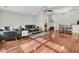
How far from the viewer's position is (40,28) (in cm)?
207

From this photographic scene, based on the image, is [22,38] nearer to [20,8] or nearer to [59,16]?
[20,8]

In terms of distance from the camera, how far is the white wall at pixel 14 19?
78.3 inches

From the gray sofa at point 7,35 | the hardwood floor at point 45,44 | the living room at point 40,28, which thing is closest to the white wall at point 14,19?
the living room at point 40,28

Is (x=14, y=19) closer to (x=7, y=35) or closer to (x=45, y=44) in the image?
(x=7, y=35)

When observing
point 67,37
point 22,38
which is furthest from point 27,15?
point 67,37

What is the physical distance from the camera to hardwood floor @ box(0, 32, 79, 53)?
1995mm

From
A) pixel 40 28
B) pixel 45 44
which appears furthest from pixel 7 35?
pixel 45 44

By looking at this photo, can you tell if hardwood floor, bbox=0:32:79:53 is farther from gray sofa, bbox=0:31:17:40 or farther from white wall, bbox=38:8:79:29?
white wall, bbox=38:8:79:29

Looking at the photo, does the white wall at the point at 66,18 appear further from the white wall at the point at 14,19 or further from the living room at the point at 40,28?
the white wall at the point at 14,19

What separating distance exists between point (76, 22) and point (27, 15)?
3.07ft

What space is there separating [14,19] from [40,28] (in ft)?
1.73

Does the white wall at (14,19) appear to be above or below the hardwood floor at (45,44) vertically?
above

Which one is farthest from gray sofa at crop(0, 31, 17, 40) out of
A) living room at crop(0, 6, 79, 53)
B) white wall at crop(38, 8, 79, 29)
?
white wall at crop(38, 8, 79, 29)
